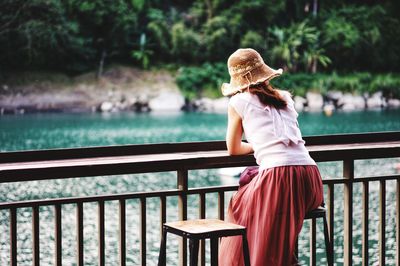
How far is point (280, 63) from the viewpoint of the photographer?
36969 millimetres

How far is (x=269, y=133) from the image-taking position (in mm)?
2611

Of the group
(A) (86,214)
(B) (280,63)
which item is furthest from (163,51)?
(A) (86,214)

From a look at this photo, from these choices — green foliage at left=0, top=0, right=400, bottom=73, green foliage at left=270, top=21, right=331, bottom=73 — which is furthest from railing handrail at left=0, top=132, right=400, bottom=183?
green foliage at left=270, top=21, right=331, bottom=73

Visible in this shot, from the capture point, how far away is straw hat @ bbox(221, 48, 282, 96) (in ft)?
8.73

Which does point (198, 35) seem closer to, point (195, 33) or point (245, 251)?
point (195, 33)

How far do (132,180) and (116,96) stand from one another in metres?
14.3

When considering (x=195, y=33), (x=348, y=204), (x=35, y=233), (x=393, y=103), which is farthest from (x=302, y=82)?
(x=35, y=233)

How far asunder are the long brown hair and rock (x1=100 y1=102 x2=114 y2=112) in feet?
103

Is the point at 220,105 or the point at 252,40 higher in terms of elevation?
the point at 252,40

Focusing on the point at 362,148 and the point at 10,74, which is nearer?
the point at 362,148

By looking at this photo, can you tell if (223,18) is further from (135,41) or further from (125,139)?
(125,139)

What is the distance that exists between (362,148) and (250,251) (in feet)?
2.31

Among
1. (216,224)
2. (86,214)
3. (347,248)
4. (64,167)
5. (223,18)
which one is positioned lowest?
(86,214)

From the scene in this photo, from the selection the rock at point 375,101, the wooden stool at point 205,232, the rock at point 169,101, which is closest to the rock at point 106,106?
the rock at point 169,101
